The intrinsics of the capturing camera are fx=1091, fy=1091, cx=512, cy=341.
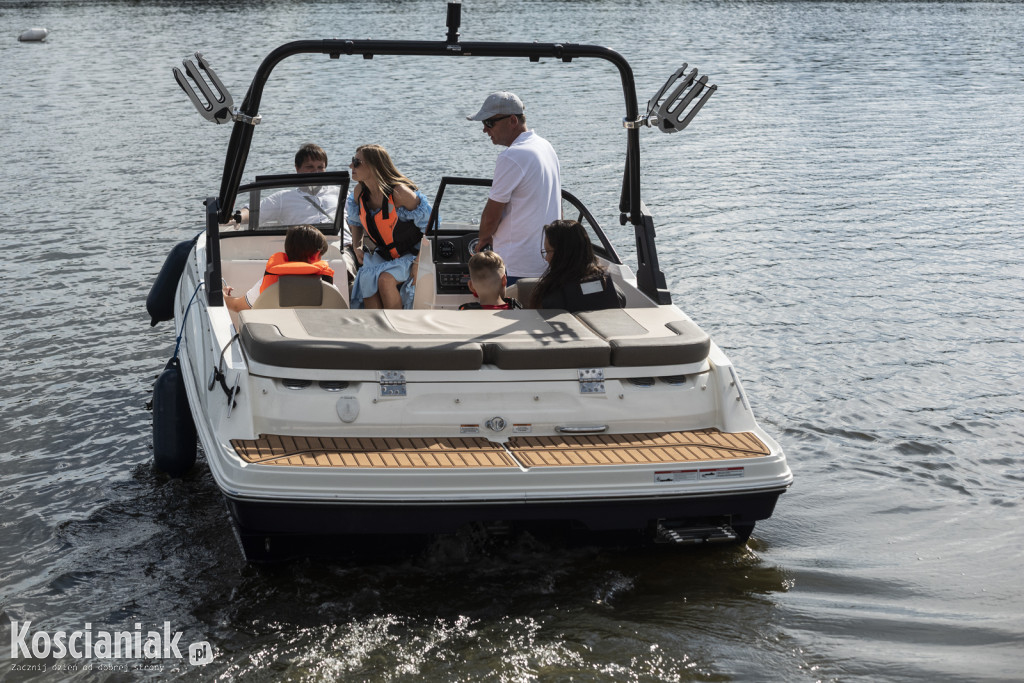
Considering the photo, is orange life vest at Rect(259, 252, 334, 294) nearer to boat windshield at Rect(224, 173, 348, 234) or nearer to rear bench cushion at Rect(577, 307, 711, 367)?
rear bench cushion at Rect(577, 307, 711, 367)

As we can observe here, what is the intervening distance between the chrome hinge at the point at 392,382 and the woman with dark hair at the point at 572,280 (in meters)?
0.99

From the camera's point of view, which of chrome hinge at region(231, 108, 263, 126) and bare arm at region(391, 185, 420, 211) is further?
bare arm at region(391, 185, 420, 211)

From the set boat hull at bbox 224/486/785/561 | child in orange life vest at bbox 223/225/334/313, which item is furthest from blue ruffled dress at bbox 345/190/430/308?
boat hull at bbox 224/486/785/561

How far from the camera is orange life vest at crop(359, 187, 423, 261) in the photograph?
6.38m

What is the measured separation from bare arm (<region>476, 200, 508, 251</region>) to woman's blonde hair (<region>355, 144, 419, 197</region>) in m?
0.86

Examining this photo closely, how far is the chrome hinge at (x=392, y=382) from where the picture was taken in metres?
4.45

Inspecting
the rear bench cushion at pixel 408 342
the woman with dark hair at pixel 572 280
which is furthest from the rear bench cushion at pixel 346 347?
the woman with dark hair at pixel 572 280

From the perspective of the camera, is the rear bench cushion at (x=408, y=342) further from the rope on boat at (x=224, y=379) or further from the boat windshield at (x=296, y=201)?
the boat windshield at (x=296, y=201)

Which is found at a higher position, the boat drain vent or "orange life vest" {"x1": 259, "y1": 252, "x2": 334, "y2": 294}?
"orange life vest" {"x1": 259, "y1": 252, "x2": 334, "y2": 294}

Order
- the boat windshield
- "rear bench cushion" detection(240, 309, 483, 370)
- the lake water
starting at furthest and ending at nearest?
the boat windshield, "rear bench cushion" detection(240, 309, 483, 370), the lake water

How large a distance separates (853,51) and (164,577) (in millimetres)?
24878

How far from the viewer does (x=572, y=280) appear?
16.8 ft

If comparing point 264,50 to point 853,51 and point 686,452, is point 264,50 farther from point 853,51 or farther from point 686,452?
point 686,452

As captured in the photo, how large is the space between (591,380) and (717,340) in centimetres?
393
